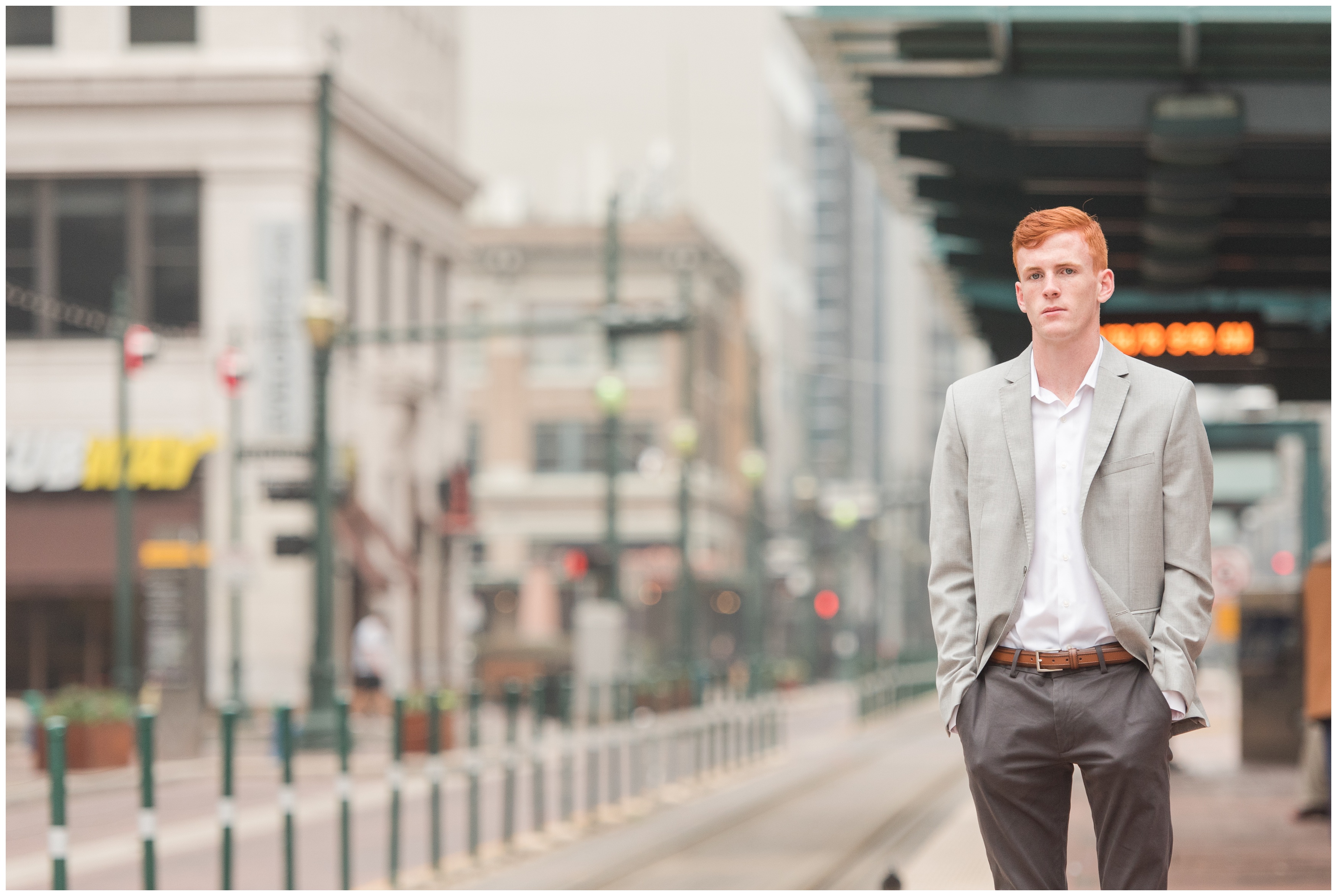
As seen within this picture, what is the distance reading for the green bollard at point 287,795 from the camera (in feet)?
34.4

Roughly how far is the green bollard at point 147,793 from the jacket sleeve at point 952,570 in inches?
216

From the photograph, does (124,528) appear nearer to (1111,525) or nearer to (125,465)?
(125,465)

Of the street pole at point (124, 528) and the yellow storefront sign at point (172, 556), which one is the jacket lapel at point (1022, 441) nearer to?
the yellow storefront sign at point (172, 556)

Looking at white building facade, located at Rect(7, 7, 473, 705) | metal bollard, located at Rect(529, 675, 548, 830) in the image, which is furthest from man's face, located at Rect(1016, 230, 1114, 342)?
white building facade, located at Rect(7, 7, 473, 705)

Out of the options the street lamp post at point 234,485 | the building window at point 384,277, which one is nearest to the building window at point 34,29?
the street lamp post at point 234,485

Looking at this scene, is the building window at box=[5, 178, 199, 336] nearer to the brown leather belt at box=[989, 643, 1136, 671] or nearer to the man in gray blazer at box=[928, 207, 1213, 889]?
the man in gray blazer at box=[928, 207, 1213, 889]

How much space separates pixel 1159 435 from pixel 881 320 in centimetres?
19587

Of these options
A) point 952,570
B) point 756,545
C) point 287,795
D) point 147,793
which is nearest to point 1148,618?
point 952,570

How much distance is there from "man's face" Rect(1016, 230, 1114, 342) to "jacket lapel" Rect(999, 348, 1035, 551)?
13 cm

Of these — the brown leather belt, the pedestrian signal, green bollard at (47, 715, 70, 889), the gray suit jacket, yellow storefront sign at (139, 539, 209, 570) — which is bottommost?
the pedestrian signal

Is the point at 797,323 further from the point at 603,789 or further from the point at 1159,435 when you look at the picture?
the point at 1159,435

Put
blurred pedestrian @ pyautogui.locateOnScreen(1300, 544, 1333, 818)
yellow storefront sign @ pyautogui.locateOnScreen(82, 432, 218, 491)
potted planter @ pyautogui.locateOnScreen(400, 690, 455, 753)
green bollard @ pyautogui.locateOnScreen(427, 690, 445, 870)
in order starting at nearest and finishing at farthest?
green bollard @ pyautogui.locateOnScreen(427, 690, 445, 870), blurred pedestrian @ pyautogui.locateOnScreen(1300, 544, 1333, 818), potted planter @ pyautogui.locateOnScreen(400, 690, 455, 753), yellow storefront sign @ pyautogui.locateOnScreen(82, 432, 218, 491)

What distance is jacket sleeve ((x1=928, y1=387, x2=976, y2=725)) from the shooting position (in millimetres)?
4332

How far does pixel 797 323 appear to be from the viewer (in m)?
102
